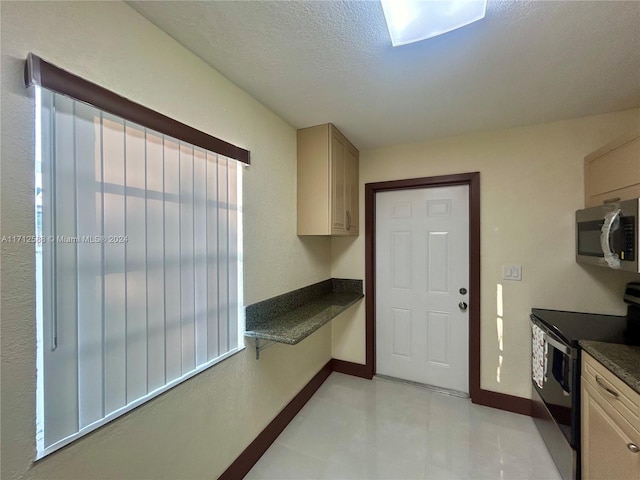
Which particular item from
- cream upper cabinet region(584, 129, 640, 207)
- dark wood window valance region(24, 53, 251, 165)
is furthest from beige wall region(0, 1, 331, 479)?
cream upper cabinet region(584, 129, 640, 207)

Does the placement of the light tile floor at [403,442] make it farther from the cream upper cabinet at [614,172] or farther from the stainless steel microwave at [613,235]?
the cream upper cabinet at [614,172]

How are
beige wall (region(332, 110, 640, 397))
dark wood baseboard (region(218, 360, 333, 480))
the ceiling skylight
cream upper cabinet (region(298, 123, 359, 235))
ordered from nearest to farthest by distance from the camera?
1. the ceiling skylight
2. dark wood baseboard (region(218, 360, 333, 480))
3. beige wall (region(332, 110, 640, 397))
4. cream upper cabinet (region(298, 123, 359, 235))

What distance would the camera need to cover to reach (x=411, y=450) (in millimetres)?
1837

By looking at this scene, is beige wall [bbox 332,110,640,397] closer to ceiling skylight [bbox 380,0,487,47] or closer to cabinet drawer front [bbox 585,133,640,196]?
cabinet drawer front [bbox 585,133,640,196]

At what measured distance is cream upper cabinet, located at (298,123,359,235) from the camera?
2174 millimetres

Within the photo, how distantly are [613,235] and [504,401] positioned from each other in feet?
5.22

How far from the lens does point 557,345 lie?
1662 millimetres

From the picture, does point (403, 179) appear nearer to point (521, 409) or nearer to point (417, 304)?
point (417, 304)

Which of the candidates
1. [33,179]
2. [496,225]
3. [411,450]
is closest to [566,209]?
[496,225]

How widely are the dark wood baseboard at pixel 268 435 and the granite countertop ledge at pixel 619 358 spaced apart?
1982mm

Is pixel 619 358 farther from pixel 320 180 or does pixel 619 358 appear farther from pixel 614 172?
pixel 320 180

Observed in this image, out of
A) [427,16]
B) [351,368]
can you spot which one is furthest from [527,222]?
[351,368]

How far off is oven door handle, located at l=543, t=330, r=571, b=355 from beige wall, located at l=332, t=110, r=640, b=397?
43 centimetres

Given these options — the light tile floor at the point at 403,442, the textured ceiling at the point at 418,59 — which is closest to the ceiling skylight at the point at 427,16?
the textured ceiling at the point at 418,59
